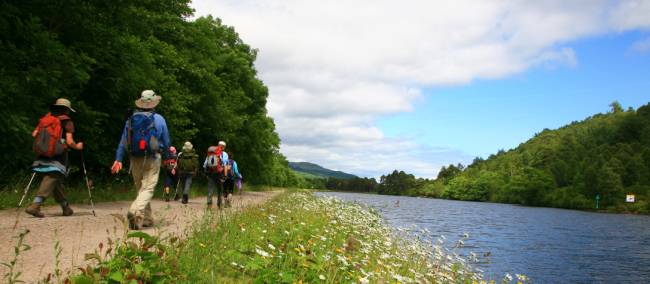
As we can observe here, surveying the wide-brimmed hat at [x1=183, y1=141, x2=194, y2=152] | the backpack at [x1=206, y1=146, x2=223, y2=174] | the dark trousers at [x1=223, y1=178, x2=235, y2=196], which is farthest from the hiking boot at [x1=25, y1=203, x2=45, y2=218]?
the wide-brimmed hat at [x1=183, y1=141, x2=194, y2=152]

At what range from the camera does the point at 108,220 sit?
9.43 m

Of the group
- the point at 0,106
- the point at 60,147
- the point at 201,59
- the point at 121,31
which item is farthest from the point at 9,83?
the point at 201,59

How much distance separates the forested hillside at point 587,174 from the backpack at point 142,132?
10689 centimetres

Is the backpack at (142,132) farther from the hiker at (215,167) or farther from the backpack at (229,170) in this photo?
the backpack at (229,170)

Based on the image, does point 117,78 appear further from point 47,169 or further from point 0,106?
point 47,169

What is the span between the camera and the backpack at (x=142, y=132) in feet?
26.7

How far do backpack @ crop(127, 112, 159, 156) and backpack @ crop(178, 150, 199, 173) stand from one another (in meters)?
9.22

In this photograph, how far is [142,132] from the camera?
814 centimetres

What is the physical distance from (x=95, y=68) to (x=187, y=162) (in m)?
4.32

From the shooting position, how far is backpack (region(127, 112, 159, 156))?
8141mm

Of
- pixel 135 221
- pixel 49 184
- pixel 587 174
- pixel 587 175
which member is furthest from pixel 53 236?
pixel 587 174

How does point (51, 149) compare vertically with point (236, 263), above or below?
above

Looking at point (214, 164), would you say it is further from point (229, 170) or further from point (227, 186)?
point (227, 186)

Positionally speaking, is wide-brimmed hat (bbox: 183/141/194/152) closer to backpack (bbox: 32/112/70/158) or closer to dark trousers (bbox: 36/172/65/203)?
dark trousers (bbox: 36/172/65/203)
